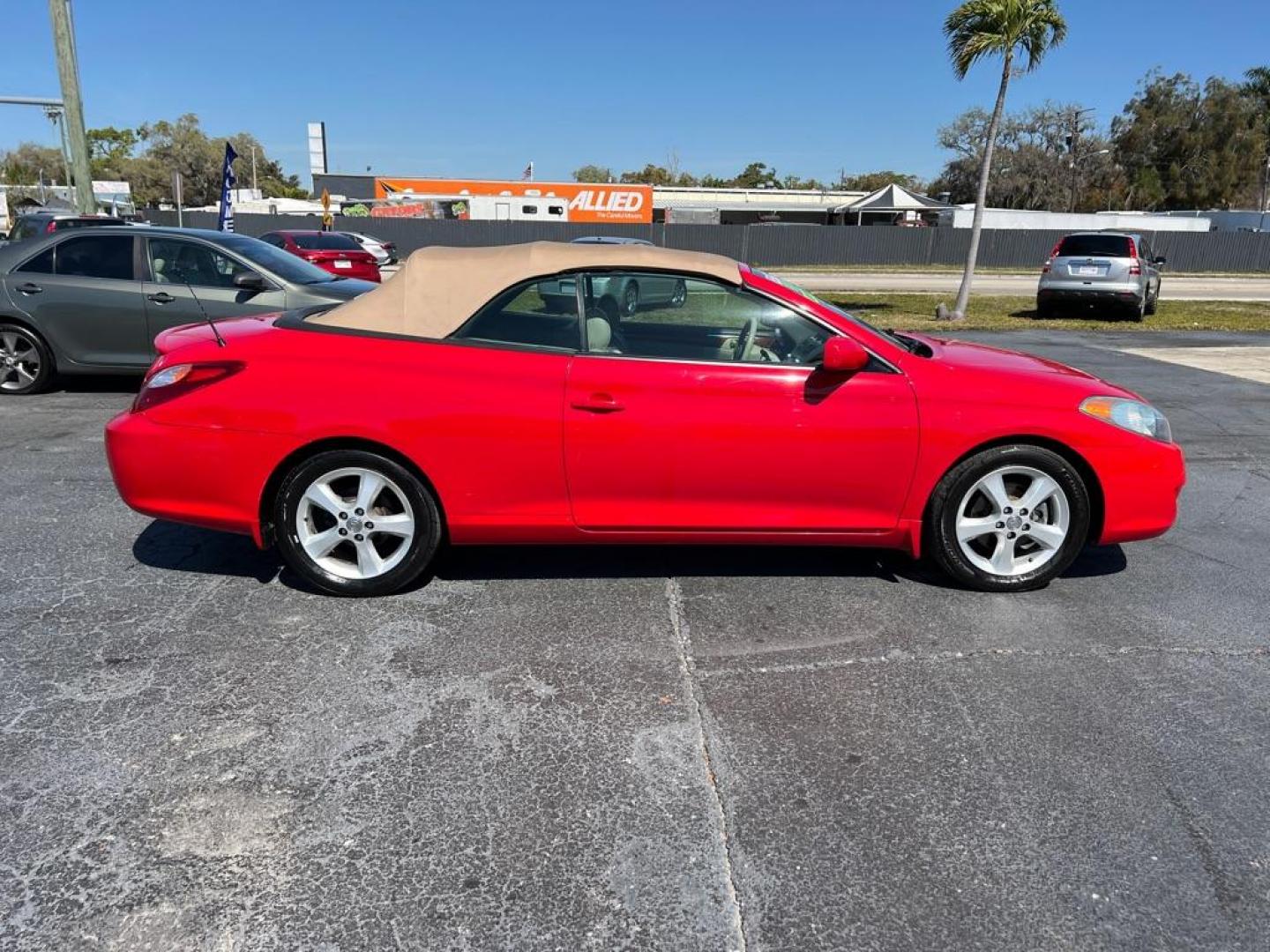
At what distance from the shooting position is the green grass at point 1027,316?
53.8 feet

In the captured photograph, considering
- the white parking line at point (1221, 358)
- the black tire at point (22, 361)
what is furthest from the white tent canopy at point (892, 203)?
the black tire at point (22, 361)

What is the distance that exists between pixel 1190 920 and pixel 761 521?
215 cm

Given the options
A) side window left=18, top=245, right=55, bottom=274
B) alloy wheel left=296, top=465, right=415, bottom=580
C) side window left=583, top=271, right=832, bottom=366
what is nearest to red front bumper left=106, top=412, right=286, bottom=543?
alloy wheel left=296, top=465, right=415, bottom=580

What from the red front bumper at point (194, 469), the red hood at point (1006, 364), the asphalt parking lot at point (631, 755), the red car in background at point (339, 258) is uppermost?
the red hood at point (1006, 364)

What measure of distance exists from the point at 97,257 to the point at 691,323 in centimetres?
672

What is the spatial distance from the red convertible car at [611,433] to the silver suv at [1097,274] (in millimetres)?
14365

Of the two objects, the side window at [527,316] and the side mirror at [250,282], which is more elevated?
the side window at [527,316]

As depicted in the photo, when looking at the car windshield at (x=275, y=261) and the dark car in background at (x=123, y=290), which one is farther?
the car windshield at (x=275, y=261)

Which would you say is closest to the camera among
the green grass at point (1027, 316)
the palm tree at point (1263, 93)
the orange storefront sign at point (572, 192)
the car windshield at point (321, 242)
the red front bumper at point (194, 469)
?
the red front bumper at point (194, 469)

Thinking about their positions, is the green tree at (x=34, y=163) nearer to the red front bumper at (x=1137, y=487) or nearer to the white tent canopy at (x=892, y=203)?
the white tent canopy at (x=892, y=203)

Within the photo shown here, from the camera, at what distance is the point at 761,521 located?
13.2 feet

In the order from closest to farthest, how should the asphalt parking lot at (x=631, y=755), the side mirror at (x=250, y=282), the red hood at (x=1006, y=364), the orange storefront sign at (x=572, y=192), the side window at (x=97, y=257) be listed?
the asphalt parking lot at (x=631, y=755) → the red hood at (x=1006, y=364) → the side mirror at (x=250, y=282) → the side window at (x=97, y=257) → the orange storefront sign at (x=572, y=192)

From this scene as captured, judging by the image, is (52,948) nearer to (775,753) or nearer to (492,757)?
(492,757)

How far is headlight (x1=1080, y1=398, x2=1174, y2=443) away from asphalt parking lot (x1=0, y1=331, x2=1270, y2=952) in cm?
78
